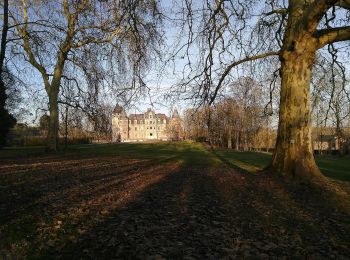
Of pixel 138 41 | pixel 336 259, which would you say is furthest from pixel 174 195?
pixel 336 259

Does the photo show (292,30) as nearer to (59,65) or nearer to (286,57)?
(286,57)

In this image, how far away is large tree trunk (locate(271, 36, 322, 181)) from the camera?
10.2m

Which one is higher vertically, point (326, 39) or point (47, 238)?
point (326, 39)

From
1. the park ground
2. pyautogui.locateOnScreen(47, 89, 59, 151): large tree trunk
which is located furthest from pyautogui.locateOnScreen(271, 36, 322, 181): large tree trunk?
pyautogui.locateOnScreen(47, 89, 59, 151): large tree trunk

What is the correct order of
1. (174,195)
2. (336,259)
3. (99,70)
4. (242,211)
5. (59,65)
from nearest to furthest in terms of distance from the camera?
1. (336,259)
2. (242,211)
3. (174,195)
4. (99,70)
5. (59,65)

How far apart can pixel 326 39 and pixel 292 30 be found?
1.03 m

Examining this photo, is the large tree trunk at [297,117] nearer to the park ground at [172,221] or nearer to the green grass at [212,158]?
the park ground at [172,221]

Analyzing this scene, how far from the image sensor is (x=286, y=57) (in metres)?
10.6

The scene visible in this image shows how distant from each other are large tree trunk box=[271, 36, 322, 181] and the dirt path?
1.37 meters

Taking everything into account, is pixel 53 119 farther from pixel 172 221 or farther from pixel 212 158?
pixel 172 221

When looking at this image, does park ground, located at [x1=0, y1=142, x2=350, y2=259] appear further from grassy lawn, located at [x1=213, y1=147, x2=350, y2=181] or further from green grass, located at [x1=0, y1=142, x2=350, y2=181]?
green grass, located at [x1=0, y1=142, x2=350, y2=181]

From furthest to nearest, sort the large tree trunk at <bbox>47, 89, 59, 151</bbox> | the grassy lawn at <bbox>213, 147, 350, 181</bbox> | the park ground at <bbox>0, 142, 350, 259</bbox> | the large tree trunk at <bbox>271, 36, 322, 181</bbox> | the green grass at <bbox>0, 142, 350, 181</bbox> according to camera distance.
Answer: the large tree trunk at <bbox>47, 89, 59, 151</bbox>, the green grass at <bbox>0, 142, 350, 181</bbox>, the grassy lawn at <bbox>213, 147, 350, 181</bbox>, the large tree trunk at <bbox>271, 36, 322, 181</bbox>, the park ground at <bbox>0, 142, 350, 259</bbox>

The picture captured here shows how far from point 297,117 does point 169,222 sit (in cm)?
640

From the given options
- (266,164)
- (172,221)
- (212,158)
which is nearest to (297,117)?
(172,221)
